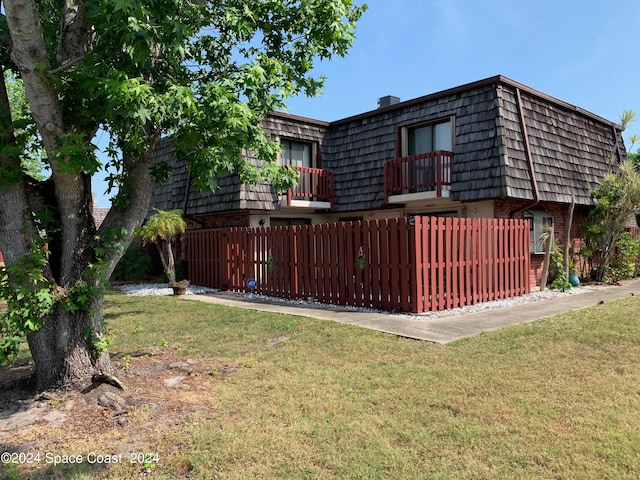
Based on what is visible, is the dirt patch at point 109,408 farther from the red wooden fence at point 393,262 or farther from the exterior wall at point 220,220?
the exterior wall at point 220,220

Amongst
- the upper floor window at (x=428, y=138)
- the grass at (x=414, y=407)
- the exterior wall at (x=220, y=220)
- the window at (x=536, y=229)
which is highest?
the upper floor window at (x=428, y=138)

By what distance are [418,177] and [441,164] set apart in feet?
2.81

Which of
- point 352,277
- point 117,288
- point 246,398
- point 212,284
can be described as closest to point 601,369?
point 246,398

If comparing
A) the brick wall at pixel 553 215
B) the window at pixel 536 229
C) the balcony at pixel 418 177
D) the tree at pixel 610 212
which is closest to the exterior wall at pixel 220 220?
the balcony at pixel 418 177

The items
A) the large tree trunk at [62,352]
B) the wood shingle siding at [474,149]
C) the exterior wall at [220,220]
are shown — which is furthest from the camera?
the exterior wall at [220,220]

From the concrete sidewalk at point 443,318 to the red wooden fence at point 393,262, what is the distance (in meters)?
0.60

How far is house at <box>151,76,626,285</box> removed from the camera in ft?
41.0

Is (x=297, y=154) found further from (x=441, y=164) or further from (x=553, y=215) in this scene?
(x=553, y=215)

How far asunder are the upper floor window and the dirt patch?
1047 centimetres

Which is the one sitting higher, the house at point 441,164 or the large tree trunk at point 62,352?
the house at point 441,164

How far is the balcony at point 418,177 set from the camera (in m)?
13.2

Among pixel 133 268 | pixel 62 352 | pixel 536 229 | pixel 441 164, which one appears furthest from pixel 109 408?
pixel 133 268

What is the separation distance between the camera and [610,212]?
14.5 m

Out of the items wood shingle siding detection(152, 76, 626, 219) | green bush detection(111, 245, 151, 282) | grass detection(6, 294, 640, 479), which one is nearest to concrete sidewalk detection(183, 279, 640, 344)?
grass detection(6, 294, 640, 479)
